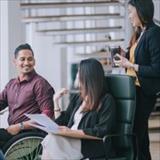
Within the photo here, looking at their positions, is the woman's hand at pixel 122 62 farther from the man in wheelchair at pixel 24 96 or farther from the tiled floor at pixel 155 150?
the tiled floor at pixel 155 150

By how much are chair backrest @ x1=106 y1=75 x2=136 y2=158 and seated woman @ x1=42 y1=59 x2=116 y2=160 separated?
107 millimetres

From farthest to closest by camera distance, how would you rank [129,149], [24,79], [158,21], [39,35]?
[39,35]
[158,21]
[24,79]
[129,149]

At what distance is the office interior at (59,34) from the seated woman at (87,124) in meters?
0.79

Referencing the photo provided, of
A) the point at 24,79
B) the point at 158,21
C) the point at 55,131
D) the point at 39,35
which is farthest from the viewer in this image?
the point at 39,35

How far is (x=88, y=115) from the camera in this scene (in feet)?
11.8

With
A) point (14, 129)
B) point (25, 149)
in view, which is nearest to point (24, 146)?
point (25, 149)

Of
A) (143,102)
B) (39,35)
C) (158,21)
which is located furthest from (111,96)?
(39,35)

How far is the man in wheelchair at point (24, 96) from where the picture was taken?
3.98 metres

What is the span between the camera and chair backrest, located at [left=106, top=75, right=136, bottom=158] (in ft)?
11.8

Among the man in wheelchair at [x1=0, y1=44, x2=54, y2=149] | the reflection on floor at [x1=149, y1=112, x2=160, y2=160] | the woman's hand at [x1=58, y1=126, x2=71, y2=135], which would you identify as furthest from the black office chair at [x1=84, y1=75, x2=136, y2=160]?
the reflection on floor at [x1=149, y1=112, x2=160, y2=160]

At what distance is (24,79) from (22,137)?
0.57 meters

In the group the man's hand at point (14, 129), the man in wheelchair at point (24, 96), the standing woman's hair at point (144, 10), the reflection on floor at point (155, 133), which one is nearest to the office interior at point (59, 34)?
the reflection on floor at point (155, 133)

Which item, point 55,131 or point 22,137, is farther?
point 22,137

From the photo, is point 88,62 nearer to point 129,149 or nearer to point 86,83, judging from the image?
point 86,83
